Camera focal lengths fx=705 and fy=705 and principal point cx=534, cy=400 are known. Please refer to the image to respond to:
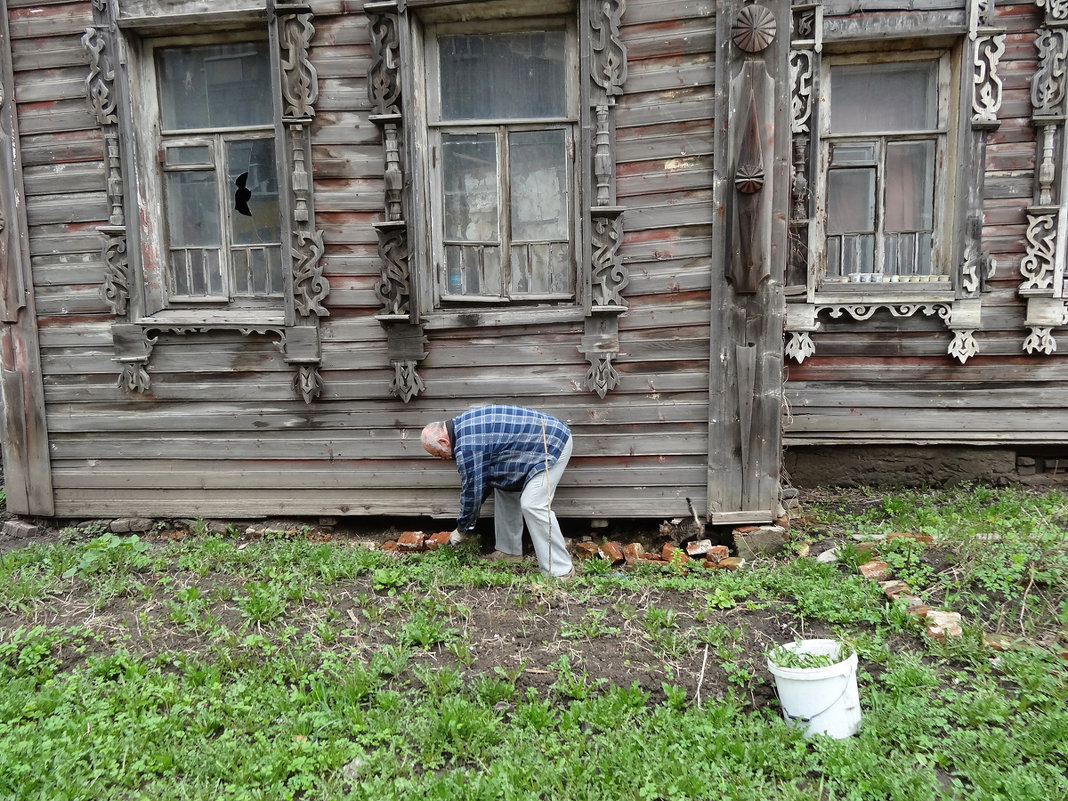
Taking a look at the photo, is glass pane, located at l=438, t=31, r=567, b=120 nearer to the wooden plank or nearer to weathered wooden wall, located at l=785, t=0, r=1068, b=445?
weathered wooden wall, located at l=785, t=0, r=1068, b=445

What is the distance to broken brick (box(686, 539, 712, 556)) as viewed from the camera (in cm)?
504

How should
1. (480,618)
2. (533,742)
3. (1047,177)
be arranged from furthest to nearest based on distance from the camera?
1. (1047,177)
2. (480,618)
3. (533,742)

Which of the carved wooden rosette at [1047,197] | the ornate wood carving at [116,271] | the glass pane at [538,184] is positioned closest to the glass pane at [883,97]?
the carved wooden rosette at [1047,197]

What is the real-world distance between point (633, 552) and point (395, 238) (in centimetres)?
286

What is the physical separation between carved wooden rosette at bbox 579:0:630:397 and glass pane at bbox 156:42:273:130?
2.51 meters

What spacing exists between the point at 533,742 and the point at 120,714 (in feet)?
6.49

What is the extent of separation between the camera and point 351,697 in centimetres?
341

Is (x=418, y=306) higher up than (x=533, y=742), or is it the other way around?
(x=418, y=306)

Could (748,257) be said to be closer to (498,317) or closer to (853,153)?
(498,317)

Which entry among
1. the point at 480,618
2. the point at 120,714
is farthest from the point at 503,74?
the point at 120,714

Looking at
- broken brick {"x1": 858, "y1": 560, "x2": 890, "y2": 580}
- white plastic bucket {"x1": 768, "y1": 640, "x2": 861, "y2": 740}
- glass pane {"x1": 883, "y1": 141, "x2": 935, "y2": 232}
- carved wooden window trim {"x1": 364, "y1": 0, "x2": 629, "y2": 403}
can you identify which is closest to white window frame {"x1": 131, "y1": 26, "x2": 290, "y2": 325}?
carved wooden window trim {"x1": 364, "y1": 0, "x2": 629, "y2": 403}

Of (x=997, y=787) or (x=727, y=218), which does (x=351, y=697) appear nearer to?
(x=997, y=787)

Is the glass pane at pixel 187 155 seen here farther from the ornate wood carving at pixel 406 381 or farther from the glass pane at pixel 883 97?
the glass pane at pixel 883 97

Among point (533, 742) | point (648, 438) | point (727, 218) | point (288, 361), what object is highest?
point (727, 218)
